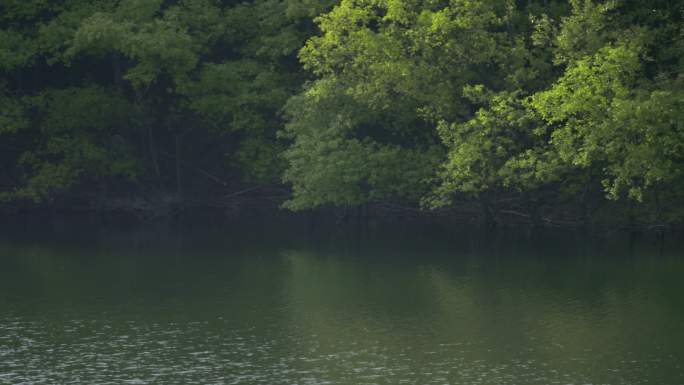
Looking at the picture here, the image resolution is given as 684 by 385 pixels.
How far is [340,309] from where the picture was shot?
41.5m

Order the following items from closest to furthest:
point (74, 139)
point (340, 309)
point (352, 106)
A: point (340, 309), point (352, 106), point (74, 139)

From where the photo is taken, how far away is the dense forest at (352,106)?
185 feet

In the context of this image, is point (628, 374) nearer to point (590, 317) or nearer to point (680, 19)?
point (590, 317)

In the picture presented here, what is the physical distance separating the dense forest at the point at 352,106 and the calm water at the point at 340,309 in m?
4.02

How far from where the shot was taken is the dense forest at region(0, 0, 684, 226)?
185 feet

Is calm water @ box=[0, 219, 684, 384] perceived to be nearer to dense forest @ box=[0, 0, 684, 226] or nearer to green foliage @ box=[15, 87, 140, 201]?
dense forest @ box=[0, 0, 684, 226]

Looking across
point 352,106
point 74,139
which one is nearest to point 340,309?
point 352,106

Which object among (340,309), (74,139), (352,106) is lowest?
(340,309)

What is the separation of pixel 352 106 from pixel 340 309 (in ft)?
82.0

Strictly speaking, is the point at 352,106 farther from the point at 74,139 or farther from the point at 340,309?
the point at 340,309

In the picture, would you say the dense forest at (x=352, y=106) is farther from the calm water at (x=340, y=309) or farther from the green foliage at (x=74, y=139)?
the calm water at (x=340, y=309)

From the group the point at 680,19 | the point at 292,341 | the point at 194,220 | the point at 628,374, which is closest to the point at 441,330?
the point at 292,341

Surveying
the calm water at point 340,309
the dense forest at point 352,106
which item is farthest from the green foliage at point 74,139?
the calm water at point 340,309

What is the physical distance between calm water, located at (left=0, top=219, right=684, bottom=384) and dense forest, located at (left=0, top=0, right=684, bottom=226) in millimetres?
4017
